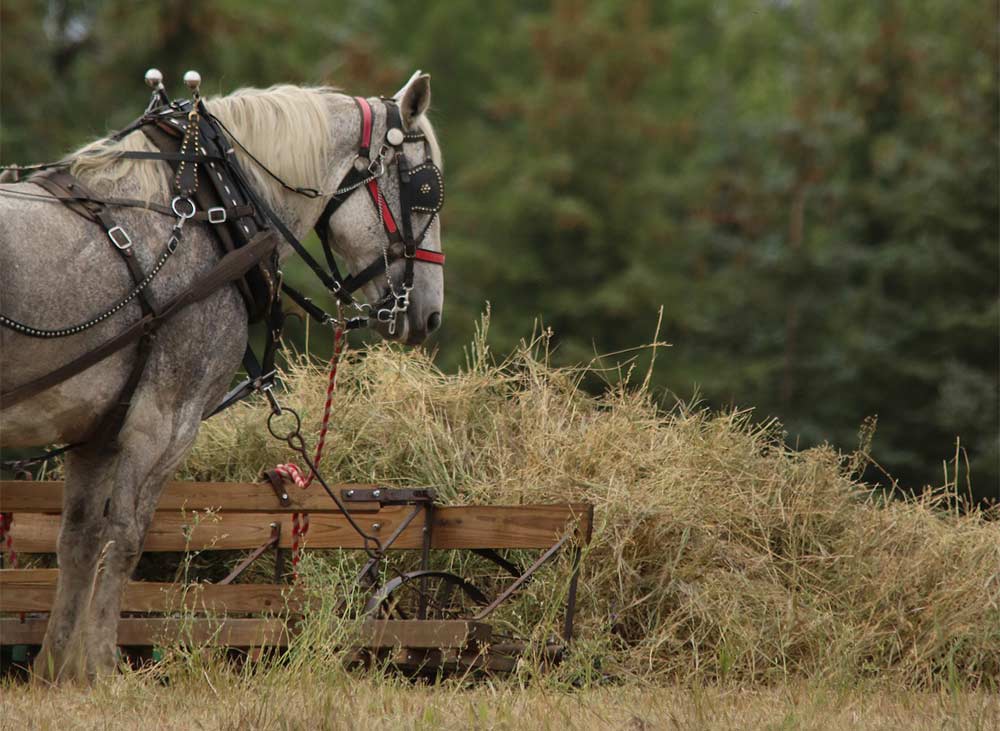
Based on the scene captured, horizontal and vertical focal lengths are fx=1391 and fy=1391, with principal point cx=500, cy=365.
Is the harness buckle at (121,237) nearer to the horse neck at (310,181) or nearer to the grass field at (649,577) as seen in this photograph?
the horse neck at (310,181)

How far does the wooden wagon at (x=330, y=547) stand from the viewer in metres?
5.27

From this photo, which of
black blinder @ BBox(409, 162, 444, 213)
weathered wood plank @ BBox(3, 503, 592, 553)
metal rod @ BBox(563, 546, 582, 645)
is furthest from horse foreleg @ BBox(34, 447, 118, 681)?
metal rod @ BBox(563, 546, 582, 645)

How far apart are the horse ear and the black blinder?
20cm

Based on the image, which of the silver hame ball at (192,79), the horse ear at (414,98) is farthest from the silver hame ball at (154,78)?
the horse ear at (414,98)

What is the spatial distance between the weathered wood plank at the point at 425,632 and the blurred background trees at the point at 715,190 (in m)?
10.1

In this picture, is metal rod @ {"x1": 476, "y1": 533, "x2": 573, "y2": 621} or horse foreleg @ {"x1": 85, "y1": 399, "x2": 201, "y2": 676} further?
metal rod @ {"x1": 476, "y1": 533, "x2": 573, "y2": 621}

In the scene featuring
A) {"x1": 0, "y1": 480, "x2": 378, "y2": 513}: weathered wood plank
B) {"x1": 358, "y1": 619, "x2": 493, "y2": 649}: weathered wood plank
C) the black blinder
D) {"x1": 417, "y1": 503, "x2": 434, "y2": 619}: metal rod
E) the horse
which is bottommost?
{"x1": 358, "y1": 619, "x2": 493, "y2": 649}: weathered wood plank

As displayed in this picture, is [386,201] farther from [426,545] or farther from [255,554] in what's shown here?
[255,554]

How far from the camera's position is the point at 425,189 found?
5.64m

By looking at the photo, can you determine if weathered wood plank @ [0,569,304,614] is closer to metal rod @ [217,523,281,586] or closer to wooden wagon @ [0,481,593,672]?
wooden wagon @ [0,481,593,672]

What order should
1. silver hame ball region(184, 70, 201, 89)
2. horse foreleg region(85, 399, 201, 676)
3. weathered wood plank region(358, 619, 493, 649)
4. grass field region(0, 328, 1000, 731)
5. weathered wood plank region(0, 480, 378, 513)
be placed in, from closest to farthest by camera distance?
1. grass field region(0, 328, 1000, 731)
2. horse foreleg region(85, 399, 201, 676)
3. silver hame ball region(184, 70, 201, 89)
4. weathered wood plank region(358, 619, 493, 649)
5. weathered wood plank region(0, 480, 378, 513)

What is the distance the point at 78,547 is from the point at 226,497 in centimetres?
84

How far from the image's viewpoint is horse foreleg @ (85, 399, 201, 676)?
4.84 meters

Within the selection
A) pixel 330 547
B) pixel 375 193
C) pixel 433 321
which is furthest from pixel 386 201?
pixel 330 547
